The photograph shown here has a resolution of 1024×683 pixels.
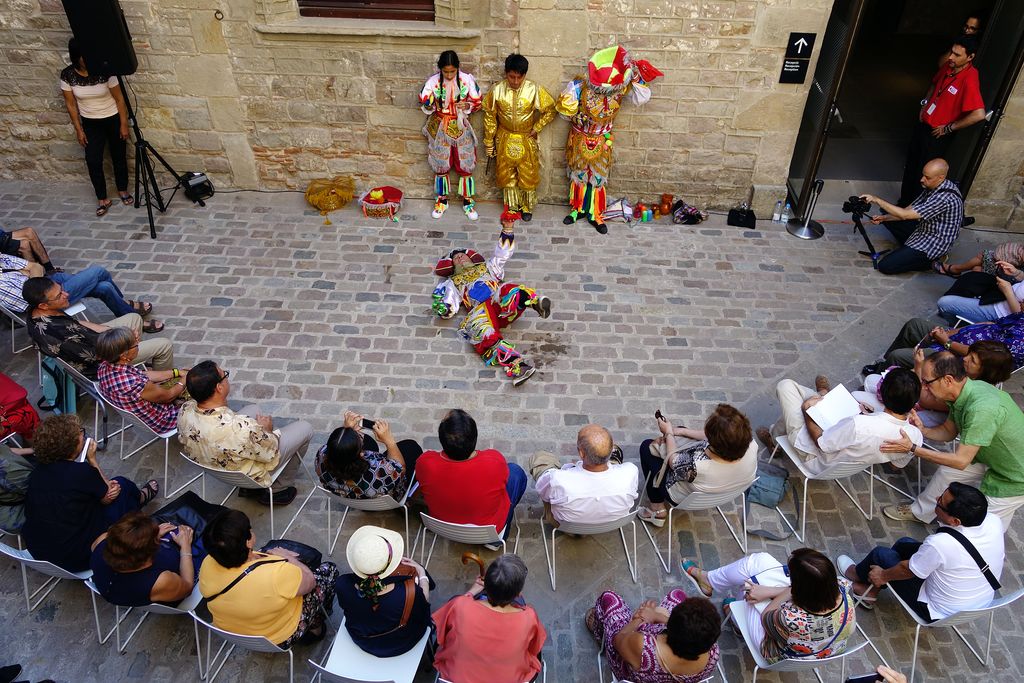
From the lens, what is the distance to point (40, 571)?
395cm

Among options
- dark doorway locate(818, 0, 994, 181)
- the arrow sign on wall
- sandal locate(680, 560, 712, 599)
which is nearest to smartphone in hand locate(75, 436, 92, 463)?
sandal locate(680, 560, 712, 599)

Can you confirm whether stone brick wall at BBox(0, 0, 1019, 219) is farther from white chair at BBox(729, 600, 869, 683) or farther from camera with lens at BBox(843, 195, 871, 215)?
white chair at BBox(729, 600, 869, 683)

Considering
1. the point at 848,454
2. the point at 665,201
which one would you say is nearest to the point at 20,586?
the point at 848,454

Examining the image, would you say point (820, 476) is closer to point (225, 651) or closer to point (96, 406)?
point (225, 651)

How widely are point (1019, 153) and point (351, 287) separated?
6.71 metres

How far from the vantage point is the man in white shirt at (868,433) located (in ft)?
13.8

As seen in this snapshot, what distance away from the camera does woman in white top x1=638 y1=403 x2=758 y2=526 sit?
3.93m

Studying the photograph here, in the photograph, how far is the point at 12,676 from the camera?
3.53 meters

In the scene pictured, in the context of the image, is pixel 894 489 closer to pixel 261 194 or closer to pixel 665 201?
pixel 665 201

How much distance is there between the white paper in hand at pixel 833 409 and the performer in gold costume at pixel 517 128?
3919 mm

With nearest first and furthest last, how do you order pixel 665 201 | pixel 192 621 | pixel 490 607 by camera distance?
pixel 490 607 → pixel 192 621 → pixel 665 201

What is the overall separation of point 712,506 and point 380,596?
82.0 inches

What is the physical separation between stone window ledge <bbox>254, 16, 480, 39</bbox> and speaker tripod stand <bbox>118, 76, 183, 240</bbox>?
1.56m

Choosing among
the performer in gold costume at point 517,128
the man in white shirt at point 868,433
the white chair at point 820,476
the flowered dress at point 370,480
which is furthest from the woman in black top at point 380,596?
the performer in gold costume at point 517,128
